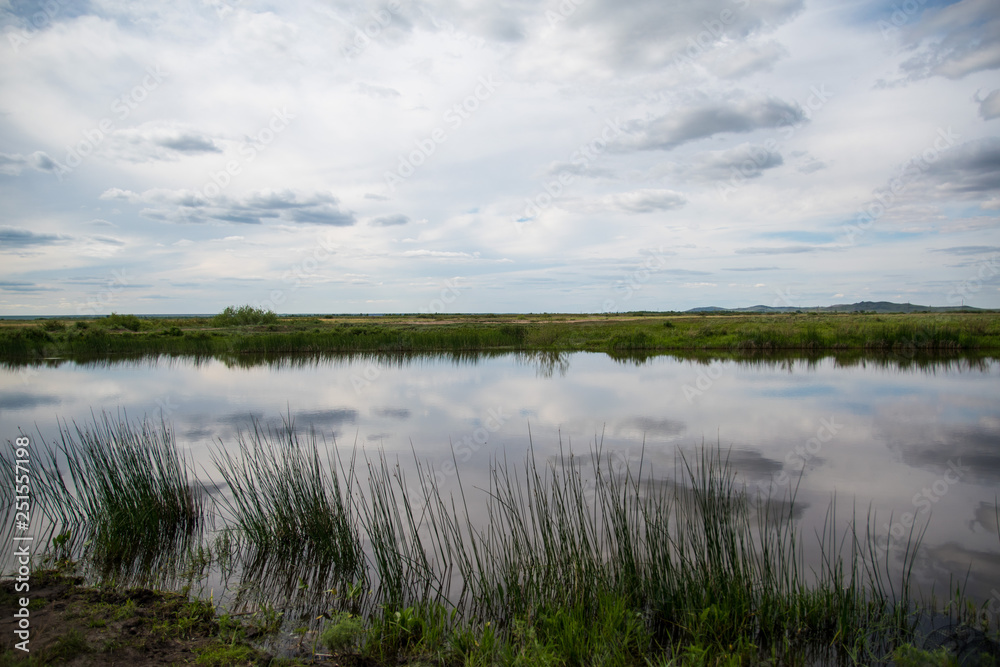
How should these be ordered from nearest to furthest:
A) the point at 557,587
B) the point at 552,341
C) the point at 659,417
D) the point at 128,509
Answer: the point at 557,587
the point at 128,509
the point at 659,417
the point at 552,341

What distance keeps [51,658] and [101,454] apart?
8.82 feet

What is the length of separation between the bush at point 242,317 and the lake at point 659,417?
2635 cm

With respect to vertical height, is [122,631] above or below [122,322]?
below

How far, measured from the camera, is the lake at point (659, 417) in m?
6.39

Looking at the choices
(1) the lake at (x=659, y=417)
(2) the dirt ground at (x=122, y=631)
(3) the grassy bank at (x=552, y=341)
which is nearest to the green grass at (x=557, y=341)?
(3) the grassy bank at (x=552, y=341)

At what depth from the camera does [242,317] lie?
1837 inches

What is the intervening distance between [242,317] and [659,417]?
4302 centimetres

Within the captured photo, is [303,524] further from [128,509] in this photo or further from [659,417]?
Answer: [659,417]

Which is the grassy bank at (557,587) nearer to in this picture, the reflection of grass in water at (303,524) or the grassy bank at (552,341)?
the reflection of grass in water at (303,524)

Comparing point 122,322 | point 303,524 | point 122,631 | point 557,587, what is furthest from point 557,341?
point 122,322

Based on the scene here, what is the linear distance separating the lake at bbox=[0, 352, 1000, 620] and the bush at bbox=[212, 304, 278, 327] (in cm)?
2635

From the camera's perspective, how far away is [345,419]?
11172mm

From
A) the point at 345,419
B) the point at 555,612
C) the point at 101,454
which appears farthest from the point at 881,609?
the point at 345,419

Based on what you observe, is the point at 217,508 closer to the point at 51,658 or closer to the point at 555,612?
the point at 51,658
